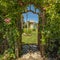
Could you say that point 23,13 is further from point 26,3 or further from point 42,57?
point 42,57

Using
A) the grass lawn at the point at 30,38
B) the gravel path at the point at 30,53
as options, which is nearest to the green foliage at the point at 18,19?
the gravel path at the point at 30,53

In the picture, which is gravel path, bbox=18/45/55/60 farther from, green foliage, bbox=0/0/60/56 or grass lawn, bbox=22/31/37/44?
grass lawn, bbox=22/31/37/44

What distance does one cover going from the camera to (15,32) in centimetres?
1302

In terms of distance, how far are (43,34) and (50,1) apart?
1.43 metres

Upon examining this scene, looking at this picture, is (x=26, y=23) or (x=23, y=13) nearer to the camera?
(x=23, y=13)

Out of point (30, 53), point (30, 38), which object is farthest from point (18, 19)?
point (30, 38)

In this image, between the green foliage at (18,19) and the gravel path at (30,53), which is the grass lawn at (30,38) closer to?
the gravel path at (30,53)

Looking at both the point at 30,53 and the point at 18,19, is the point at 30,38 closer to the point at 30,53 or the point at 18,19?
the point at 30,53

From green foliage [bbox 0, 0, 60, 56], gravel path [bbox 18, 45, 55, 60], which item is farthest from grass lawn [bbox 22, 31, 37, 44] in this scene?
green foliage [bbox 0, 0, 60, 56]

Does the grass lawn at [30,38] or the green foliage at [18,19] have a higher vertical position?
the green foliage at [18,19]

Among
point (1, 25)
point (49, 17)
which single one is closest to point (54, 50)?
point (49, 17)

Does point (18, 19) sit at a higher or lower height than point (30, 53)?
higher

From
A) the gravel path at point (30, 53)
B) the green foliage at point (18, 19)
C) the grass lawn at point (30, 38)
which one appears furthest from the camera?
the grass lawn at point (30, 38)

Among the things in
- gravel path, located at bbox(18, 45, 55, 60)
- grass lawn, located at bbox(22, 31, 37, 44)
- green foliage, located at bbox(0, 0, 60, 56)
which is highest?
green foliage, located at bbox(0, 0, 60, 56)
